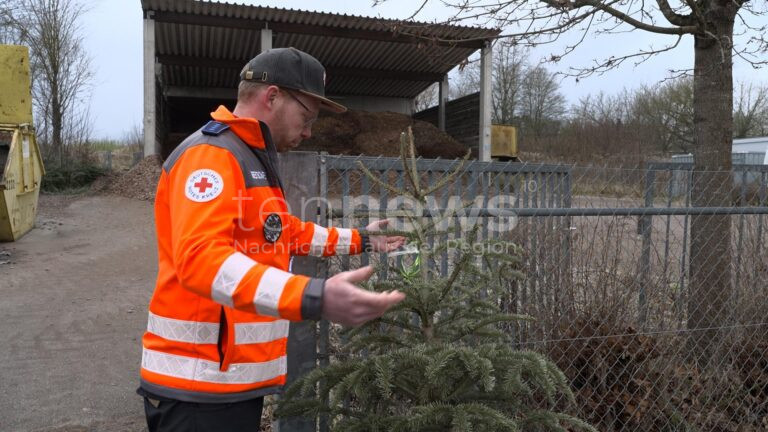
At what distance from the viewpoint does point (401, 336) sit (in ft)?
8.54

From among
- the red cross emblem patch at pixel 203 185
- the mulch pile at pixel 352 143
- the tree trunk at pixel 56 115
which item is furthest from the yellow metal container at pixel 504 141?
the red cross emblem patch at pixel 203 185

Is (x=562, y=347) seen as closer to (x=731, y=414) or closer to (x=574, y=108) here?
(x=731, y=414)

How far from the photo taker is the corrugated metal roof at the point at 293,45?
44.4 ft

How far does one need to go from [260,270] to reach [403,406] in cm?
134

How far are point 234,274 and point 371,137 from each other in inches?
585

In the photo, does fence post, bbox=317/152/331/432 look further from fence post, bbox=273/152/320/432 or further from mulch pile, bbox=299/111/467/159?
mulch pile, bbox=299/111/467/159

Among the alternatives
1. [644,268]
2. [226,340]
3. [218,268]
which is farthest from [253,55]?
[218,268]

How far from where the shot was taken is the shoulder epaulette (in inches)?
72.3

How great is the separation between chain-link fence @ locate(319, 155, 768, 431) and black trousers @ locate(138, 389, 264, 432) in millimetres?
1205

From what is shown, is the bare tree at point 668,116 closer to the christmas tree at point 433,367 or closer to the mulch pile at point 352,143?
the mulch pile at point 352,143

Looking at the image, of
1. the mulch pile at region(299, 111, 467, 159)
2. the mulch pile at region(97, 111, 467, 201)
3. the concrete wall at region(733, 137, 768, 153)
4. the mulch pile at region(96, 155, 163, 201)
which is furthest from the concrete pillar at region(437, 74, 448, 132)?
the concrete wall at region(733, 137, 768, 153)

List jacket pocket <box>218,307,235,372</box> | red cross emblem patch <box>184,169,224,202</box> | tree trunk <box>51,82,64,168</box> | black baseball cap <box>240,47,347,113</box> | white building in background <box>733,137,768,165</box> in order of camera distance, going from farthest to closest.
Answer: white building in background <box>733,137,768,165</box> → tree trunk <box>51,82,64,168</box> → black baseball cap <box>240,47,347,113</box> → jacket pocket <box>218,307,235,372</box> → red cross emblem patch <box>184,169,224,202</box>

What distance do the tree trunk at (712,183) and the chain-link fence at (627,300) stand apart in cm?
1

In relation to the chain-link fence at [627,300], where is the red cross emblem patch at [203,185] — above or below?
above
